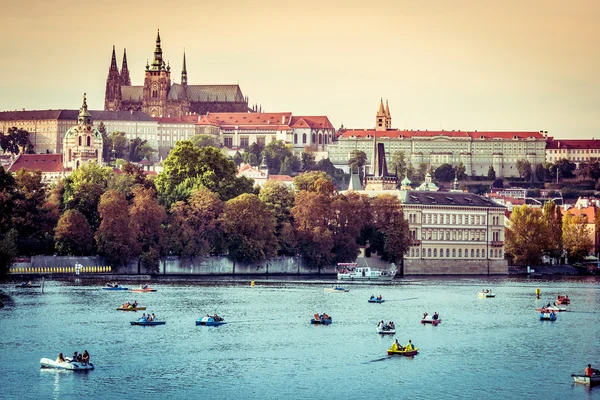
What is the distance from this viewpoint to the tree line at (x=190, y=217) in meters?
112

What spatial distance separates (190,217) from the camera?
387 feet

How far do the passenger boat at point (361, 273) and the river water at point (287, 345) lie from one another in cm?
1713

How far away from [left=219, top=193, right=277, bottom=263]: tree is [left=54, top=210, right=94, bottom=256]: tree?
11374mm

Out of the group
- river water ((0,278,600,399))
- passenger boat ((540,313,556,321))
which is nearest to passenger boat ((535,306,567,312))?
river water ((0,278,600,399))

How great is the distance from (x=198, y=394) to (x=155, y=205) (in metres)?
58.0

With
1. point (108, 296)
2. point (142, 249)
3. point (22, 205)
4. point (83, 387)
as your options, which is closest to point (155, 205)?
point (142, 249)

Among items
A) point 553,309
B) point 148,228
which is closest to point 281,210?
point 148,228

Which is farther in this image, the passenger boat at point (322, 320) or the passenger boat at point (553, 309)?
the passenger boat at point (553, 309)

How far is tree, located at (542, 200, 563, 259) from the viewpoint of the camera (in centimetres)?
14588

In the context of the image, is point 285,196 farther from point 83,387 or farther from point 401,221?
point 83,387

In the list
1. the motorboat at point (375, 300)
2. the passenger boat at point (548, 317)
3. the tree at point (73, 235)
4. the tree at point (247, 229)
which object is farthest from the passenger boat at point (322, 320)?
the tree at point (247, 229)

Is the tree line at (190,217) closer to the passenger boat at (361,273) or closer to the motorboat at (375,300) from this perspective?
the passenger boat at (361,273)

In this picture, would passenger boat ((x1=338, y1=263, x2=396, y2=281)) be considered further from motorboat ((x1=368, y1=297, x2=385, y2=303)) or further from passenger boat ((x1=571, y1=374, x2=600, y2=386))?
passenger boat ((x1=571, y1=374, x2=600, y2=386))

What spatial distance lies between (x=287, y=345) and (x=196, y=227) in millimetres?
46345
